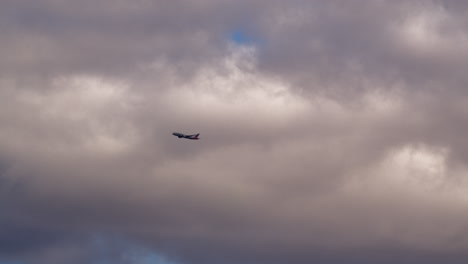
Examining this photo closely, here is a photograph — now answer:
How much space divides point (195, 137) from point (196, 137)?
931mm

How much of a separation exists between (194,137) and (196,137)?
5.81 feet

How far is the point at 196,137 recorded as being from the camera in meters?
192

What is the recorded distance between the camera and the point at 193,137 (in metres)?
193

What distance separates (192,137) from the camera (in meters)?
192

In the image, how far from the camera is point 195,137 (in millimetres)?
192625

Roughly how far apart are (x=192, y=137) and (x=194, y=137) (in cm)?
168

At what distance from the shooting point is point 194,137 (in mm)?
192625

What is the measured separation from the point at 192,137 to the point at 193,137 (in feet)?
2.86

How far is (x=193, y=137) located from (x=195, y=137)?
1.71 m

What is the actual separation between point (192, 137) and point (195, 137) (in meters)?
2.52
